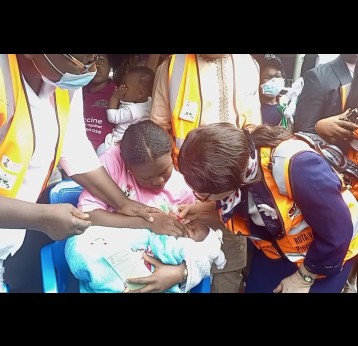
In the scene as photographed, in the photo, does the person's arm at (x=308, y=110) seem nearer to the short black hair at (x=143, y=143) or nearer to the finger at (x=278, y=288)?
the short black hair at (x=143, y=143)

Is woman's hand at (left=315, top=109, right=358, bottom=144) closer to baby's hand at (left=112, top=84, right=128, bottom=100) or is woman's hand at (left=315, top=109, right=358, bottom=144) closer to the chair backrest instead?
baby's hand at (left=112, top=84, right=128, bottom=100)

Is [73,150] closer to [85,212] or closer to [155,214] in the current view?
[85,212]

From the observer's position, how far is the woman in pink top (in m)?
2.13

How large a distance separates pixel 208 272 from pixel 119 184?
50cm

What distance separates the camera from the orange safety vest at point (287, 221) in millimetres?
2035

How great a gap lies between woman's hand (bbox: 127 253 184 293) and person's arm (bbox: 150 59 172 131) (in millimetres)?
529

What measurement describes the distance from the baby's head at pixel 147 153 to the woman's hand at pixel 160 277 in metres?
0.31

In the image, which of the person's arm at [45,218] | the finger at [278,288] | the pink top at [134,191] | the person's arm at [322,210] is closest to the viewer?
the person's arm at [322,210]

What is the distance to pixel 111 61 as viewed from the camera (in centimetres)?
213

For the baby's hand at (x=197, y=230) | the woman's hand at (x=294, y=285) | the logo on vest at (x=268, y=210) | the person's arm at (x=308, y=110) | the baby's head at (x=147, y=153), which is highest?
the person's arm at (x=308, y=110)

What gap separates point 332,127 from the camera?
225cm

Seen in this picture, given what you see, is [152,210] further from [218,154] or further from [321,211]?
[321,211]

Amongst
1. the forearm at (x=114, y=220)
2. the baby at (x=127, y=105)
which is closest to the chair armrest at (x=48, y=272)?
the forearm at (x=114, y=220)

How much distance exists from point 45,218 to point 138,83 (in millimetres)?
625
